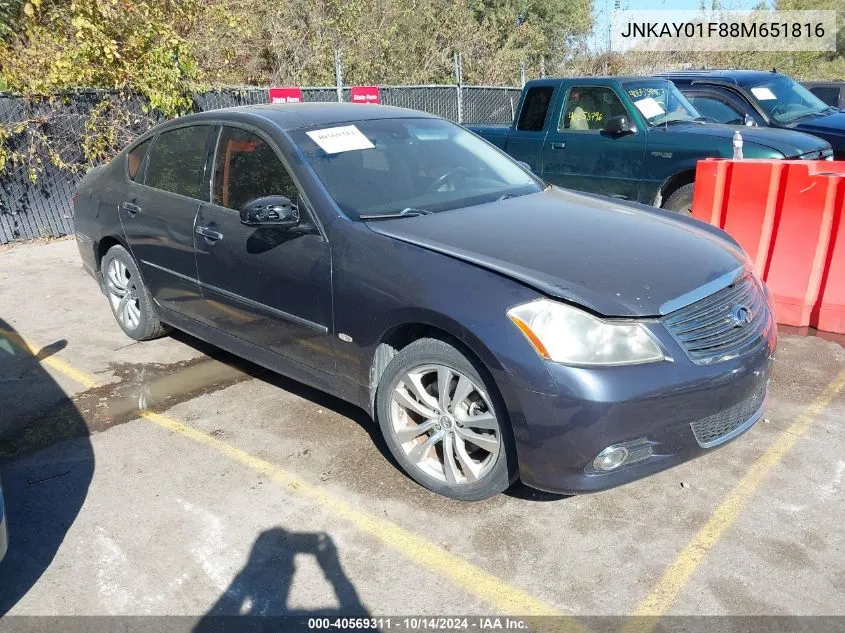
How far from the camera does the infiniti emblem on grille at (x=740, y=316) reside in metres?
3.23

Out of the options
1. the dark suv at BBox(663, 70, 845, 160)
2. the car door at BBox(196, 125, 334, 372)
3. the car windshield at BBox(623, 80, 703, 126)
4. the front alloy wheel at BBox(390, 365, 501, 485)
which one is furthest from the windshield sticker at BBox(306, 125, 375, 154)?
the dark suv at BBox(663, 70, 845, 160)

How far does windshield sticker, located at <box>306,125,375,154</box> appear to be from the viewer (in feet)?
→ 13.3

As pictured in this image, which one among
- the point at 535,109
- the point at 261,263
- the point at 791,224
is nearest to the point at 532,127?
the point at 535,109

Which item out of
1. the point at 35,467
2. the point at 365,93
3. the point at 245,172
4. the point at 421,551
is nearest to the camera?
the point at 421,551

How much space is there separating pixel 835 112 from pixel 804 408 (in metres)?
7.04

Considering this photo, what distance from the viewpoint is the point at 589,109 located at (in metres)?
8.25

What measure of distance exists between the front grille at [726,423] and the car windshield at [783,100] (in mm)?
6646

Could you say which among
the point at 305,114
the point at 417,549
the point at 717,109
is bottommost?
the point at 417,549

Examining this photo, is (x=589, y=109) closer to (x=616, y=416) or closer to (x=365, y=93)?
(x=365, y=93)

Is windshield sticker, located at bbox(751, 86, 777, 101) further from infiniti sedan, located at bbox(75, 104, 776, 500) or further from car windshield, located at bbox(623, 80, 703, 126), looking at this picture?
infiniti sedan, located at bbox(75, 104, 776, 500)

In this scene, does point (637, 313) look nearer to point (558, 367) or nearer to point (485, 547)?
point (558, 367)

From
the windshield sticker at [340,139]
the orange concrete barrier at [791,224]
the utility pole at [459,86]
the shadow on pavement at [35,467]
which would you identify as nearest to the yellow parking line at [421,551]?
the shadow on pavement at [35,467]

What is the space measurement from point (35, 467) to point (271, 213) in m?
1.81

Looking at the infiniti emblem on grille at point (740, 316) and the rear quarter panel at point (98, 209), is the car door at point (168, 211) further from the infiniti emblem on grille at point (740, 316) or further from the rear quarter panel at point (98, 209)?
the infiniti emblem on grille at point (740, 316)
